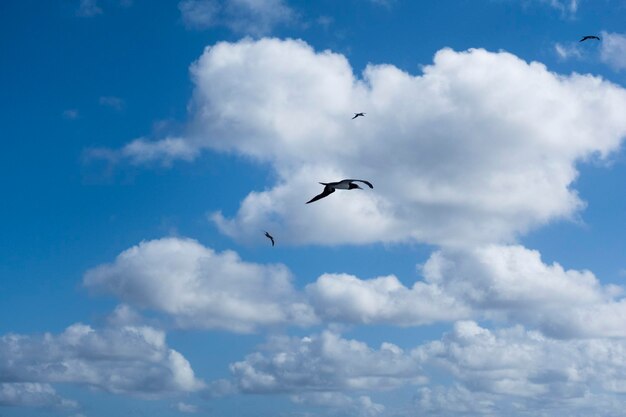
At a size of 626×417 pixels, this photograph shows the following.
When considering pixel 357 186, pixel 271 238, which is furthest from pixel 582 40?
pixel 357 186

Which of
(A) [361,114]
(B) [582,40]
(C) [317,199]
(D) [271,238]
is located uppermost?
(A) [361,114]

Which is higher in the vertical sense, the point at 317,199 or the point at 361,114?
the point at 361,114

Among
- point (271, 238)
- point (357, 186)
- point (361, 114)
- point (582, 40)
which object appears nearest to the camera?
point (357, 186)

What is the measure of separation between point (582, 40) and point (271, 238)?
57.0 m

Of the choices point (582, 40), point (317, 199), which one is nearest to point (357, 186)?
point (317, 199)

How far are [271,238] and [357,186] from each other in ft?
107

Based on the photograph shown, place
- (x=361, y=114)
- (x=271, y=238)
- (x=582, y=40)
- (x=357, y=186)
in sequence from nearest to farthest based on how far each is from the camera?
(x=357, y=186) → (x=271, y=238) → (x=582, y=40) → (x=361, y=114)

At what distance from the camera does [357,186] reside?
157 feet

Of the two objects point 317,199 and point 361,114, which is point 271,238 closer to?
point 317,199

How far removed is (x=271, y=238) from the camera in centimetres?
7881

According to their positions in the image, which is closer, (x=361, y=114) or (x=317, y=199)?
(x=317, y=199)

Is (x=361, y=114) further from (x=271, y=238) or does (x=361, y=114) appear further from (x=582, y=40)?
(x=271, y=238)

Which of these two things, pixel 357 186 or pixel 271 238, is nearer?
pixel 357 186

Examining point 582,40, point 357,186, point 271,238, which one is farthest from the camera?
point 582,40
